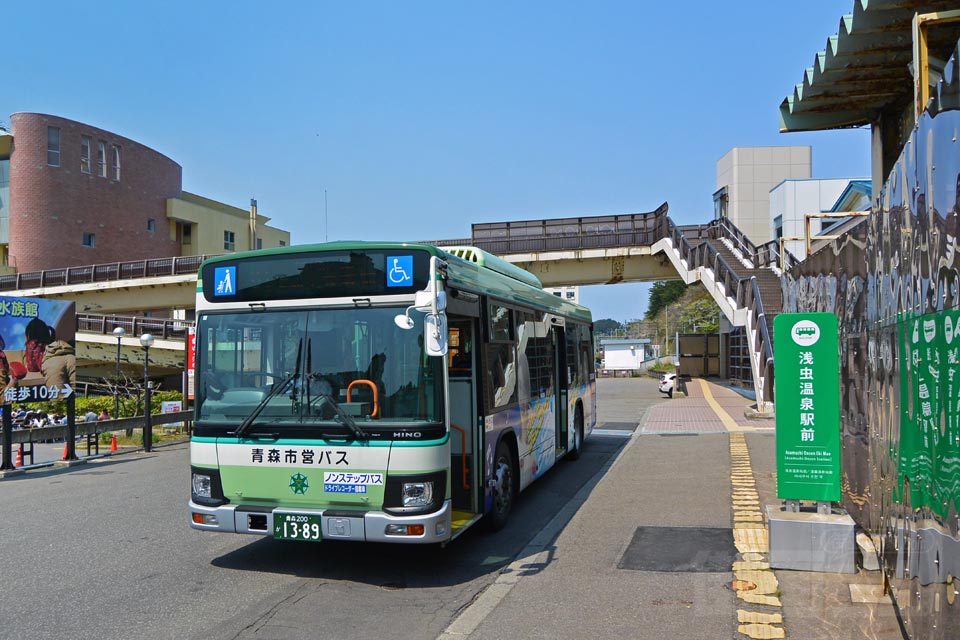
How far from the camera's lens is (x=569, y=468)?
42.9 feet

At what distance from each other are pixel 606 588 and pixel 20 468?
12.8m

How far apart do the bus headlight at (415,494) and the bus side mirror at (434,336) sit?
3.55 ft

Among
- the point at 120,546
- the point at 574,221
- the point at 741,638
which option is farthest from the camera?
the point at 574,221

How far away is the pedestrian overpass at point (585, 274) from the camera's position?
24125 millimetres

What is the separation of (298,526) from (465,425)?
192 cm

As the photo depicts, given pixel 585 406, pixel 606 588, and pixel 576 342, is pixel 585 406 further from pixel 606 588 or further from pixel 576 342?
pixel 606 588

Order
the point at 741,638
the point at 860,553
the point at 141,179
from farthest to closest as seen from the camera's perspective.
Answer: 1. the point at 141,179
2. the point at 860,553
3. the point at 741,638

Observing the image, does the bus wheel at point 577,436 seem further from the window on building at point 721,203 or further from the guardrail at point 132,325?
the window on building at point 721,203

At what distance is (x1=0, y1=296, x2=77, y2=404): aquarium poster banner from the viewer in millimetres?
13523

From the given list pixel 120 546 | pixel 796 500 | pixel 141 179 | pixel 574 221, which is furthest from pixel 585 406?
pixel 141 179

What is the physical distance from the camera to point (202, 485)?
6930 mm

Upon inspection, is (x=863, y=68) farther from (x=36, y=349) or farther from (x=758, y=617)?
(x=36, y=349)

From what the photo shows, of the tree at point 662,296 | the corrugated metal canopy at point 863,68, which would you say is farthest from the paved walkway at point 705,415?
the tree at point 662,296

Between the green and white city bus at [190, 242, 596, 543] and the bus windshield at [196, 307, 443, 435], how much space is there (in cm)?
1
